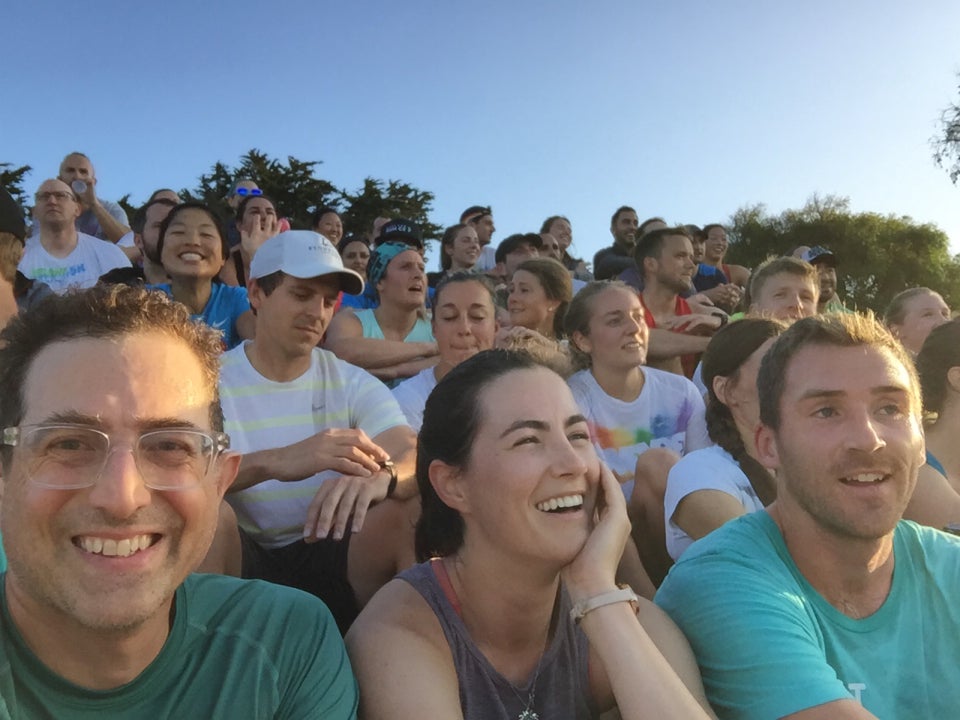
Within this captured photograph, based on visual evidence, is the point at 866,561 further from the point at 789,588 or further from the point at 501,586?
the point at 501,586

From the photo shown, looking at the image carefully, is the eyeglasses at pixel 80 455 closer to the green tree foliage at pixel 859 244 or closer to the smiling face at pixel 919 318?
the smiling face at pixel 919 318

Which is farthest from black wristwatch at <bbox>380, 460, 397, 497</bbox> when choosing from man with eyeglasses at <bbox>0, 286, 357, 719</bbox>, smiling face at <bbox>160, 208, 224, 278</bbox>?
smiling face at <bbox>160, 208, 224, 278</bbox>

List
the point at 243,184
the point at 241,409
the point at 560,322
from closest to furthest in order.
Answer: the point at 241,409
the point at 560,322
the point at 243,184

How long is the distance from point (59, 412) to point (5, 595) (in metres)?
0.42

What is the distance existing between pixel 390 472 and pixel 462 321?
1718mm

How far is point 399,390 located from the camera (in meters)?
4.40

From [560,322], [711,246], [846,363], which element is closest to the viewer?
[846,363]

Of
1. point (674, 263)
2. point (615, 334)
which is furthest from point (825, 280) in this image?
point (615, 334)

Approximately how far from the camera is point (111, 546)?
1.51 metres

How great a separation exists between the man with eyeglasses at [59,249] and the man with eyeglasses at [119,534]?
199 inches

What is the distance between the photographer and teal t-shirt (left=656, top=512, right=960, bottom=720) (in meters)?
1.87

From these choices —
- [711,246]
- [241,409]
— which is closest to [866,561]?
[241,409]

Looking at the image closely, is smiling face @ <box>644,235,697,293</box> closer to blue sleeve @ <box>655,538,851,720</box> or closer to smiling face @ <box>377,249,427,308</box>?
smiling face @ <box>377,249,427,308</box>

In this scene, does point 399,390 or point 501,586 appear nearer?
point 501,586
